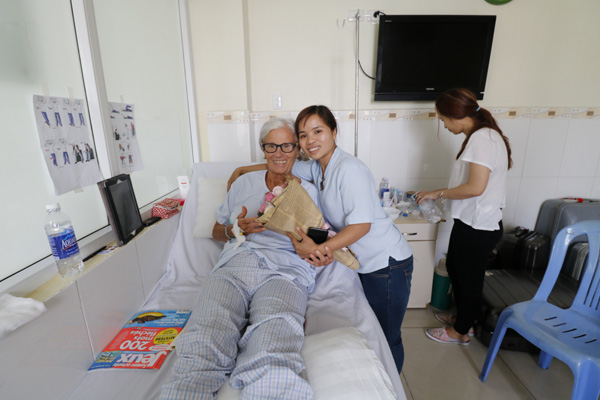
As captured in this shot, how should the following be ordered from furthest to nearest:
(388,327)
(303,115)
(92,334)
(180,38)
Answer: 1. (180,38)
2. (388,327)
3. (303,115)
4. (92,334)

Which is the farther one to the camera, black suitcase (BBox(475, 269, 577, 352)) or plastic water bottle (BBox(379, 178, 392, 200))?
plastic water bottle (BBox(379, 178, 392, 200))

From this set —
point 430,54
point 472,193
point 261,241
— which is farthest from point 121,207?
point 430,54

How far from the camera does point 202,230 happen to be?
5.67ft

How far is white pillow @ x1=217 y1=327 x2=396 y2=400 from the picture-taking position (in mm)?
772

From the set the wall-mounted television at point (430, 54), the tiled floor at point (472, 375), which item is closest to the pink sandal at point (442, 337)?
the tiled floor at point (472, 375)

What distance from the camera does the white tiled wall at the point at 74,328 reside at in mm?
773

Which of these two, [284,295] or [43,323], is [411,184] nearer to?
[284,295]

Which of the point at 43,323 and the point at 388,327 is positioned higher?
the point at 43,323

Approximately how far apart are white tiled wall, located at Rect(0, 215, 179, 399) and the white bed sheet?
0.27ft

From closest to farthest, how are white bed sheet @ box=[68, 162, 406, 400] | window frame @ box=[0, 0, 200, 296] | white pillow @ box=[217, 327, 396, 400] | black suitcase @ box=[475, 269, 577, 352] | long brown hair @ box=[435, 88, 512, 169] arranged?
white pillow @ box=[217, 327, 396, 400]
white bed sheet @ box=[68, 162, 406, 400]
window frame @ box=[0, 0, 200, 296]
long brown hair @ box=[435, 88, 512, 169]
black suitcase @ box=[475, 269, 577, 352]

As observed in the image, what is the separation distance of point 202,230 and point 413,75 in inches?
71.8

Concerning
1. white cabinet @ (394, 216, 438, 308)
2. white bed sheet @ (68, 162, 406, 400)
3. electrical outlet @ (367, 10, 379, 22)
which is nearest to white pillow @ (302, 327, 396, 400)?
white bed sheet @ (68, 162, 406, 400)

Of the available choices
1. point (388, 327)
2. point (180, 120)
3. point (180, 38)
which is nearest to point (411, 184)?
point (388, 327)

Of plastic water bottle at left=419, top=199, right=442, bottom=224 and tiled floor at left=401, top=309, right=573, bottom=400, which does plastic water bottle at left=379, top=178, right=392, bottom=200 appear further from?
tiled floor at left=401, top=309, right=573, bottom=400
